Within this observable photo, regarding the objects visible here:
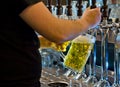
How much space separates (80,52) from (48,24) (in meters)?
0.36

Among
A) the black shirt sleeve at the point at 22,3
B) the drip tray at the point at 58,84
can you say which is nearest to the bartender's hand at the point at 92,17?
the black shirt sleeve at the point at 22,3

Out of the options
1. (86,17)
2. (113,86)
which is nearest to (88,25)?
(86,17)

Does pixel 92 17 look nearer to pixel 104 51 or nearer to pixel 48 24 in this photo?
pixel 48 24

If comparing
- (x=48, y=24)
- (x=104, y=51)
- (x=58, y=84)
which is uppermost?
(x=48, y=24)

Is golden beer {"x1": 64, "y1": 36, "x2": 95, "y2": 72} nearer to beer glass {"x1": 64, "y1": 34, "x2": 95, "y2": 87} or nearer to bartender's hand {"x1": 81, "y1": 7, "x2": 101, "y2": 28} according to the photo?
beer glass {"x1": 64, "y1": 34, "x2": 95, "y2": 87}

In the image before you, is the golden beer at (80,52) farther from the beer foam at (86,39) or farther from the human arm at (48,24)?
the human arm at (48,24)

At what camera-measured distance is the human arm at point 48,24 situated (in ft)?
2.41

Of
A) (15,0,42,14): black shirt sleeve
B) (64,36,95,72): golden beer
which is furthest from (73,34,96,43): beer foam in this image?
(15,0,42,14): black shirt sleeve

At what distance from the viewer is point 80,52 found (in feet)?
3.55

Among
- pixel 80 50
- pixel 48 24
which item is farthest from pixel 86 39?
pixel 48 24

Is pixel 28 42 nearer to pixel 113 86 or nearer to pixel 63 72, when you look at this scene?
pixel 113 86

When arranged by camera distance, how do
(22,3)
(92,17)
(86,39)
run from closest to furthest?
(22,3) → (92,17) → (86,39)

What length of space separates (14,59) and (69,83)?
428 millimetres

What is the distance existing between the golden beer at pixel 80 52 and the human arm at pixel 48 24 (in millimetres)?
251
